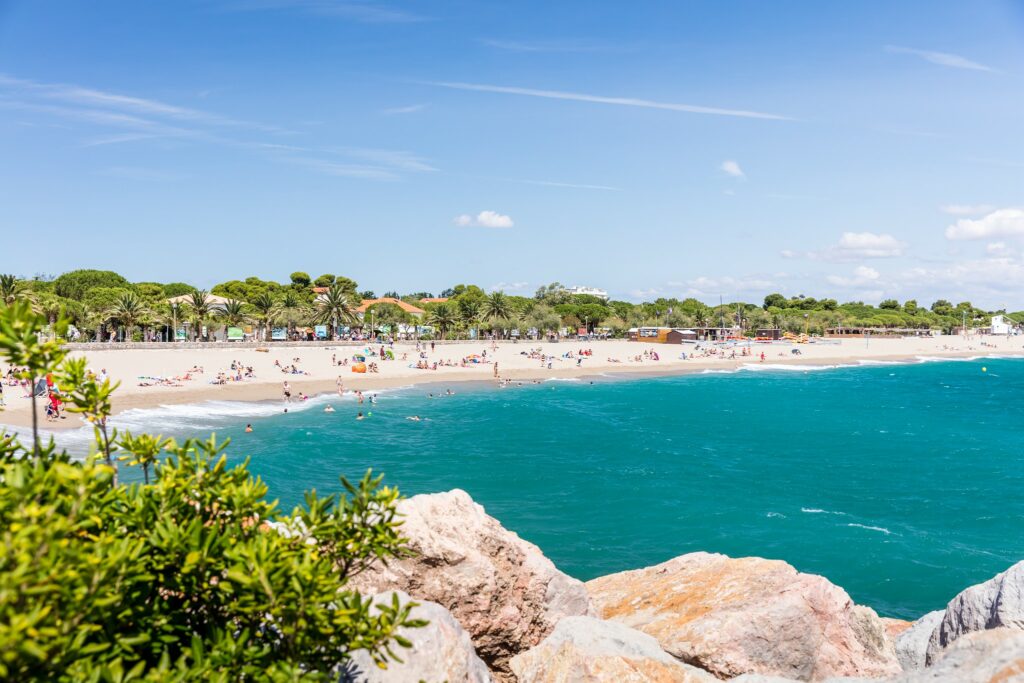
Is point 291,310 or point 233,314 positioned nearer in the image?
point 233,314

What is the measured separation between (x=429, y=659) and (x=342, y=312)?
8723 centimetres

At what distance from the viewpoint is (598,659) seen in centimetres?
879

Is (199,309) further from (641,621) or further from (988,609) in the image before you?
(988,609)

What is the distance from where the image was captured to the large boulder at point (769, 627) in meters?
9.95

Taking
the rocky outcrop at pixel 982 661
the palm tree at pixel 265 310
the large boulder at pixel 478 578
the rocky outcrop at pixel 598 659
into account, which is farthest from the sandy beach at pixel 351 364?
the rocky outcrop at pixel 982 661

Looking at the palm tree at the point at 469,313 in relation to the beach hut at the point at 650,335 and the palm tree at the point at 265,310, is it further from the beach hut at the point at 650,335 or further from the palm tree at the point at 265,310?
the palm tree at the point at 265,310

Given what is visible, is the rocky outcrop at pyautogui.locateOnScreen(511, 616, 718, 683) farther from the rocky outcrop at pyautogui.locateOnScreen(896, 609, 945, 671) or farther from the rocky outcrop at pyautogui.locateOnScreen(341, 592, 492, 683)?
the rocky outcrop at pyautogui.locateOnScreen(896, 609, 945, 671)

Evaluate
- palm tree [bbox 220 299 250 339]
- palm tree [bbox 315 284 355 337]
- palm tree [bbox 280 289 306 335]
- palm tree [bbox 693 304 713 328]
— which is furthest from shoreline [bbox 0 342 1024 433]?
palm tree [bbox 693 304 713 328]

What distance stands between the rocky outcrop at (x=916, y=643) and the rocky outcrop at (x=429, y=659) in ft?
26.0

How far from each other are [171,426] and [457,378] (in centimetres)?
3253

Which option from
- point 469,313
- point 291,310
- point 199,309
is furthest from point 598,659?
point 469,313

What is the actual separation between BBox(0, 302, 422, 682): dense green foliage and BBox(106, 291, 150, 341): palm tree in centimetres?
7911

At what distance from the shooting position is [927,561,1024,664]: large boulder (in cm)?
915

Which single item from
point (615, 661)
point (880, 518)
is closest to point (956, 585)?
point (880, 518)
